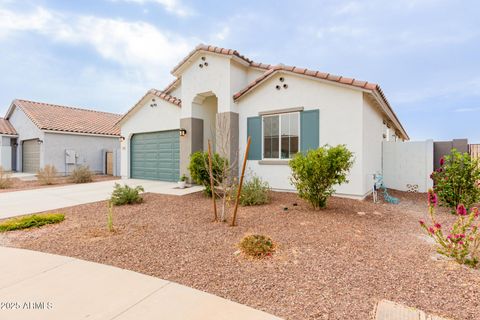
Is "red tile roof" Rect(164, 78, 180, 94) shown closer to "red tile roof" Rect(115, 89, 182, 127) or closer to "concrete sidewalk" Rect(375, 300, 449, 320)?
"red tile roof" Rect(115, 89, 182, 127)

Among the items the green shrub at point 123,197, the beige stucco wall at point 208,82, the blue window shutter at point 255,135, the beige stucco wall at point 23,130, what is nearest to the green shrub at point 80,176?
the beige stucco wall at point 23,130

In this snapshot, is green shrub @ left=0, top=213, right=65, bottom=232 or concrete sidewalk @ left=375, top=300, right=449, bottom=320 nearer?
concrete sidewalk @ left=375, top=300, right=449, bottom=320

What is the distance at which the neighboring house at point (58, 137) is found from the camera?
59.0 ft

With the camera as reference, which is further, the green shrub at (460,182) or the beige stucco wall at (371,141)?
the beige stucco wall at (371,141)

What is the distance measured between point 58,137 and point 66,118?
8.69 ft

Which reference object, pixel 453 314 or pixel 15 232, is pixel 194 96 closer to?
pixel 15 232

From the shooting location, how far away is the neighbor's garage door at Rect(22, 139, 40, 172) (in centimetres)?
1904

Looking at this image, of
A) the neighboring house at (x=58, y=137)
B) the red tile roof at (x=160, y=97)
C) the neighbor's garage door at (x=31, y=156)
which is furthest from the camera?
the neighbor's garage door at (x=31, y=156)

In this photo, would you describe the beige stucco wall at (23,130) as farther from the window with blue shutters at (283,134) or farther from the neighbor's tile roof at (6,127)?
the window with blue shutters at (283,134)

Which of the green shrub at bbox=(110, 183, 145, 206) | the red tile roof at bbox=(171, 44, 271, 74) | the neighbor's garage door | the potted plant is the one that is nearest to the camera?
the green shrub at bbox=(110, 183, 145, 206)

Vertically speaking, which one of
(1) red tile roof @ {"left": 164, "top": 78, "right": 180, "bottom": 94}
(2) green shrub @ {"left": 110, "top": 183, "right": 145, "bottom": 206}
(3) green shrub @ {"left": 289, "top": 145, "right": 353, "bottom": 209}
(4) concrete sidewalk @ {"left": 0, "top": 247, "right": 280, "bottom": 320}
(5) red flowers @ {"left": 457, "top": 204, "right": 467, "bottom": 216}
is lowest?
(4) concrete sidewalk @ {"left": 0, "top": 247, "right": 280, "bottom": 320}

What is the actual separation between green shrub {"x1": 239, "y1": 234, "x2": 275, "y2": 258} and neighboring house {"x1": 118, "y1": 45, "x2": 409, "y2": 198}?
359 centimetres

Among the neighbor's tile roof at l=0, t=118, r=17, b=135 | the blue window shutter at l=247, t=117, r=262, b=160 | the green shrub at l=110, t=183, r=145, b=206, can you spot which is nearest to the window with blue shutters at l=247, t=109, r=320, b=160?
the blue window shutter at l=247, t=117, r=262, b=160

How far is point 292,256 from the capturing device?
13.3ft
